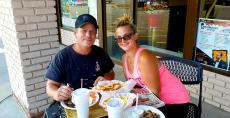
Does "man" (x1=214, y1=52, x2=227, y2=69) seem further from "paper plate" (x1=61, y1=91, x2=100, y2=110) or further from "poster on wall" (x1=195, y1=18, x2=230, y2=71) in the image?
"paper plate" (x1=61, y1=91, x2=100, y2=110)

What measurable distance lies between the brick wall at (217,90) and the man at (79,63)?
1.97 meters

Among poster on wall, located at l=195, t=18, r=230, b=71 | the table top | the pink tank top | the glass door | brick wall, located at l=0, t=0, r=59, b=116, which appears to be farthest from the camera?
the glass door

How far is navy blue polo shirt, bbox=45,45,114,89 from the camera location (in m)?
2.06

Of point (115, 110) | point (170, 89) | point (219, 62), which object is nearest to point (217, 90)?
point (219, 62)

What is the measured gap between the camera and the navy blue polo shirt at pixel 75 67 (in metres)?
2.06

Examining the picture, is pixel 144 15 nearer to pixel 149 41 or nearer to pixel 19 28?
pixel 149 41

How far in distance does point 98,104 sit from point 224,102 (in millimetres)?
2373

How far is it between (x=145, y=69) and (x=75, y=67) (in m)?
0.61

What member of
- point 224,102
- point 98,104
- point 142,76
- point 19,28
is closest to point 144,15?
point 224,102

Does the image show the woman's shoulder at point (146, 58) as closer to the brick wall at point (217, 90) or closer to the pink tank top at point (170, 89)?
the pink tank top at point (170, 89)

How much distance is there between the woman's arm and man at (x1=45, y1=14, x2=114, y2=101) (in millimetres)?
371

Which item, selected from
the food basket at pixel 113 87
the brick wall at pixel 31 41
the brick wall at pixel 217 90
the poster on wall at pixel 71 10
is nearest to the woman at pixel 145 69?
the food basket at pixel 113 87

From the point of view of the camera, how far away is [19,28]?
2777 millimetres

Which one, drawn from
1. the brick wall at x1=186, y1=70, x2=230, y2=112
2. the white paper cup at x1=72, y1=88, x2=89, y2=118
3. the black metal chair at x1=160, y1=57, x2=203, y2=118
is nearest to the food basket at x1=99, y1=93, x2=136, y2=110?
the white paper cup at x1=72, y1=88, x2=89, y2=118
